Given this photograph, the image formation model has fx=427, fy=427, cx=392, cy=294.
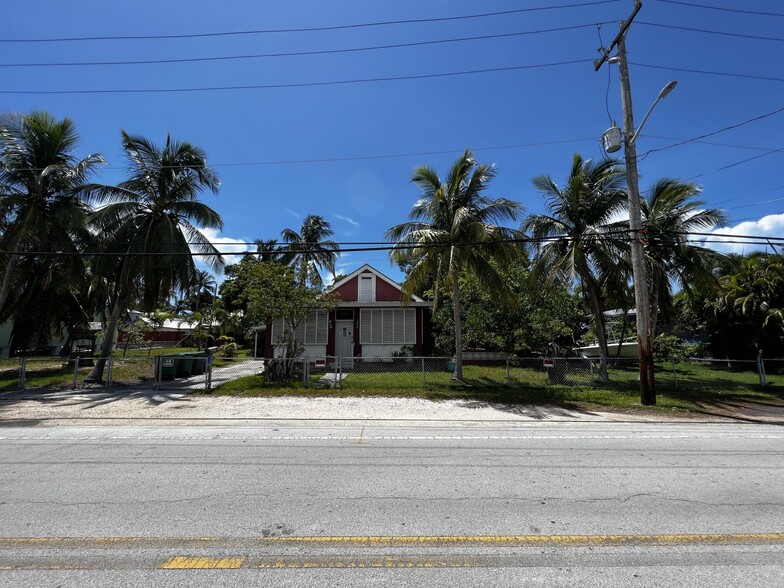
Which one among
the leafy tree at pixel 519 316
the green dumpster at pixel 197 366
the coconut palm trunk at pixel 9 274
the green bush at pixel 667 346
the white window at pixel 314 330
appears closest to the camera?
the coconut palm trunk at pixel 9 274

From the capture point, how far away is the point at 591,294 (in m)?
17.0

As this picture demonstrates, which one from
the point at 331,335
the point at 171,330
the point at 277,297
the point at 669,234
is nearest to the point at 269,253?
the point at 277,297

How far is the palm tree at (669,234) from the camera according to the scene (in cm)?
1745

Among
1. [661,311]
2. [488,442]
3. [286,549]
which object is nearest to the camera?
[286,549]

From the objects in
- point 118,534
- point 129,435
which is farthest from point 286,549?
point 129,435

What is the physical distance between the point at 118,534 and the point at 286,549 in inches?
61.4

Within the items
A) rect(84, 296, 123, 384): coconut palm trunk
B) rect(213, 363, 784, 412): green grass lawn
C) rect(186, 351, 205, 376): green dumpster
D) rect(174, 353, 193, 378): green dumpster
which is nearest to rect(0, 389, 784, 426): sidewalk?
rect(213, 363, 784, 412): green grass lawn

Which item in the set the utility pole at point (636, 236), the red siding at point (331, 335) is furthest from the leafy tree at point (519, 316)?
the red siding at point (331, 335)

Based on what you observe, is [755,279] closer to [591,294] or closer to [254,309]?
[591,294]

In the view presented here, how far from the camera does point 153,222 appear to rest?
1791cm

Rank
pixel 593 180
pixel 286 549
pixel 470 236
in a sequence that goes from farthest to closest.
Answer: pixel 593 180 → pixel 470 236 → pixel 286 549

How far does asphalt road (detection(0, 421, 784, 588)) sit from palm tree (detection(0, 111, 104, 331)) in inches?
530

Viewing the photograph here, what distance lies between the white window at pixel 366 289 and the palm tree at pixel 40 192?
12.4 metres

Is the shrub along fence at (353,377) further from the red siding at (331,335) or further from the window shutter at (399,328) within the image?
the window shutter at (399,328)
